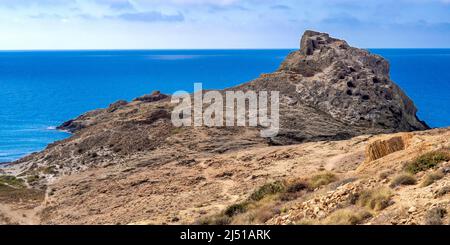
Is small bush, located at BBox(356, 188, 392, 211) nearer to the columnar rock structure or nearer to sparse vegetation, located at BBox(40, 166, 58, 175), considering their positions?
the columnar rock structure

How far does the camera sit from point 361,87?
54531mm

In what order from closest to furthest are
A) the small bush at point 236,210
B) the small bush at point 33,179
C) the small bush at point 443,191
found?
the small bush at point 443,191
the small bush at point 236,210
the small bush at point 33,179

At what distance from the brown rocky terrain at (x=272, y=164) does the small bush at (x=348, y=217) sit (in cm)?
4

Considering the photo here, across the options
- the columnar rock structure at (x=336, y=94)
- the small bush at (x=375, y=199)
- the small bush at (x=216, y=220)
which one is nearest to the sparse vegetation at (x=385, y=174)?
the small bush at (x=375, y=199)

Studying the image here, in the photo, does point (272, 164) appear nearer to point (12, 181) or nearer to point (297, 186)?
point (297, 186)

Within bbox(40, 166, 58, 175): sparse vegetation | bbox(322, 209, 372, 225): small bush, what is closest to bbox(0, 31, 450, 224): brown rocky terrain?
bbox(322, 209, 372, 225): small bush

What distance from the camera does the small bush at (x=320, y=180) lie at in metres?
20.3

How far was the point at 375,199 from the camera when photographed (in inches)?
595

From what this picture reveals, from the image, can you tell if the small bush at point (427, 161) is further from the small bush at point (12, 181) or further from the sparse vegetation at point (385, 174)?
the small bush at point (12, 181)

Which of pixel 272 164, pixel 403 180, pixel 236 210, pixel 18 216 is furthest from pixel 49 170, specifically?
pixel 403 180

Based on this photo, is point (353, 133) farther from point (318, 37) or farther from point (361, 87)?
point (318, 37)

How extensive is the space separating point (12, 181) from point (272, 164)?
851 inches

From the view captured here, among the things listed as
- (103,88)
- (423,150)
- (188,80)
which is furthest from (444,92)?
(423,150)
